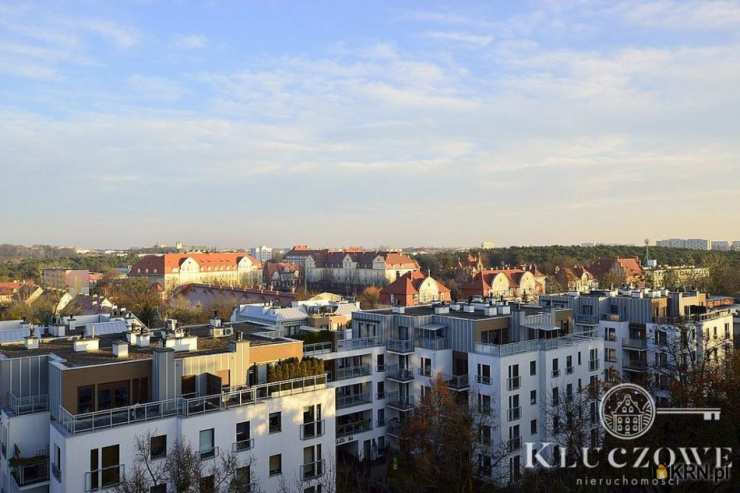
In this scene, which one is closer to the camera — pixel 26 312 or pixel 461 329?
pixel 461 329

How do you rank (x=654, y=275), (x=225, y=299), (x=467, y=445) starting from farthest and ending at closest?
(x=654, y=275), (x=225, y=299), (x=467, y=445)

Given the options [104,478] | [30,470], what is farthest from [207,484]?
[30,470]

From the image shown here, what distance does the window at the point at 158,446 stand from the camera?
58.3 feet

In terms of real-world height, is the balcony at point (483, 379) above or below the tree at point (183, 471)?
above

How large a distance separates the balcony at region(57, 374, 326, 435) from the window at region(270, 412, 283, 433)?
0.65 metres

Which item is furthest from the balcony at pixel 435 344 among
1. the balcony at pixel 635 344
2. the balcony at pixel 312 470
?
the balcony at pixel 635 344

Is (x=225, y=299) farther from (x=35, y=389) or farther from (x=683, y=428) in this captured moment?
(x=683, y=428)

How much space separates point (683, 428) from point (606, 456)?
2.66m

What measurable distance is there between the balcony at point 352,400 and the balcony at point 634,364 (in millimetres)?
17077

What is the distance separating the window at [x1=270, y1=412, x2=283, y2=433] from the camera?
20281mm

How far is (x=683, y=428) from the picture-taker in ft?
59.2

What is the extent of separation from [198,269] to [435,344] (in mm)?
87050

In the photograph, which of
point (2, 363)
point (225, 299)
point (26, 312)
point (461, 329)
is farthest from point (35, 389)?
point (225, 299)

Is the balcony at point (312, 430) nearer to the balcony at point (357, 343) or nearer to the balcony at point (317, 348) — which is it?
the balcony at point (317, 348)
